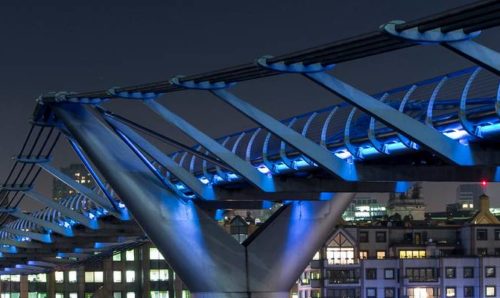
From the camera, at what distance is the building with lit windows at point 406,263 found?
87250 mm

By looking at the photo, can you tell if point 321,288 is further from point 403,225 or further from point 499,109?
point 499,109

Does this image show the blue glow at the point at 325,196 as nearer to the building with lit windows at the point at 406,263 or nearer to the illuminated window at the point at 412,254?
the building with lit windows at the point at 406,263

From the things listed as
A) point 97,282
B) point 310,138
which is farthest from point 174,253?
point 97,282

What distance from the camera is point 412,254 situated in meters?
93.0

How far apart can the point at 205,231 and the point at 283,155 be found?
18.9 feet

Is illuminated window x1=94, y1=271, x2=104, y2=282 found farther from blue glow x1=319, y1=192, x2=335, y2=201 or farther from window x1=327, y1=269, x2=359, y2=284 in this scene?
blue glow x1=319, y1=192, x2=335, y2=201

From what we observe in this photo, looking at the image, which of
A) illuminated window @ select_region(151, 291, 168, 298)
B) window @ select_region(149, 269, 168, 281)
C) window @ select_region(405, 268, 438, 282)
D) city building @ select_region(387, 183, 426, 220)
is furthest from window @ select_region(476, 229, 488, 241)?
city building @ select_region(387, 183, 426, 220)

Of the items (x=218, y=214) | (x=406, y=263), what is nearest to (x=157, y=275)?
(x=406, y=263)

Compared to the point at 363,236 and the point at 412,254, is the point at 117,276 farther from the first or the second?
the point at 412,254

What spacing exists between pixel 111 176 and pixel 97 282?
302 feet

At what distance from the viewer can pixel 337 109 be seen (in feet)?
100

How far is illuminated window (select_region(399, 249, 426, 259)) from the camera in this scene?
303ft

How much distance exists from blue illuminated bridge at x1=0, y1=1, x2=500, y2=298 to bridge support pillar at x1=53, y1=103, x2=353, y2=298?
4 cm

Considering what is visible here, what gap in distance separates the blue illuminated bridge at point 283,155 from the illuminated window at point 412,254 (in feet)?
158
